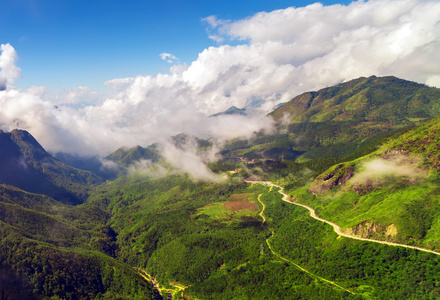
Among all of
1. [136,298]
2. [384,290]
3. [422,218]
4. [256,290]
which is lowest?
[136,298]

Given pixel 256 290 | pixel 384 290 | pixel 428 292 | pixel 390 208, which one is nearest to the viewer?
pixel 428 292

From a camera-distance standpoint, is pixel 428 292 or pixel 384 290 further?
pixel 384 290

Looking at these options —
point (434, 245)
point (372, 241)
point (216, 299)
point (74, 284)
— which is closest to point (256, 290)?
point (216, 299)

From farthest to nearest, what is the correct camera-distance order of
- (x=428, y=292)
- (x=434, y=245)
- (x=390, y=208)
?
(x=390, y=208), (x=434, y=245), (x=428, y=292)

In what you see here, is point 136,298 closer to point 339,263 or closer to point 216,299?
point 216,299

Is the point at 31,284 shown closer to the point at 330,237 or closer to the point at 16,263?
the point at 16,263

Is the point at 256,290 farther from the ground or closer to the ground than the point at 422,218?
closer to the ground

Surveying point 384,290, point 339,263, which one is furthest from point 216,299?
point 384,290

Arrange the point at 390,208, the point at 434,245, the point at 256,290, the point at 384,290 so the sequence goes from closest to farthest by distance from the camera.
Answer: the point at 384,290 → the point at 434,245 → the point at 256,290 → the point at 390,208

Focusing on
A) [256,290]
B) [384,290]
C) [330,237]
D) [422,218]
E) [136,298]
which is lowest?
[136,298]
